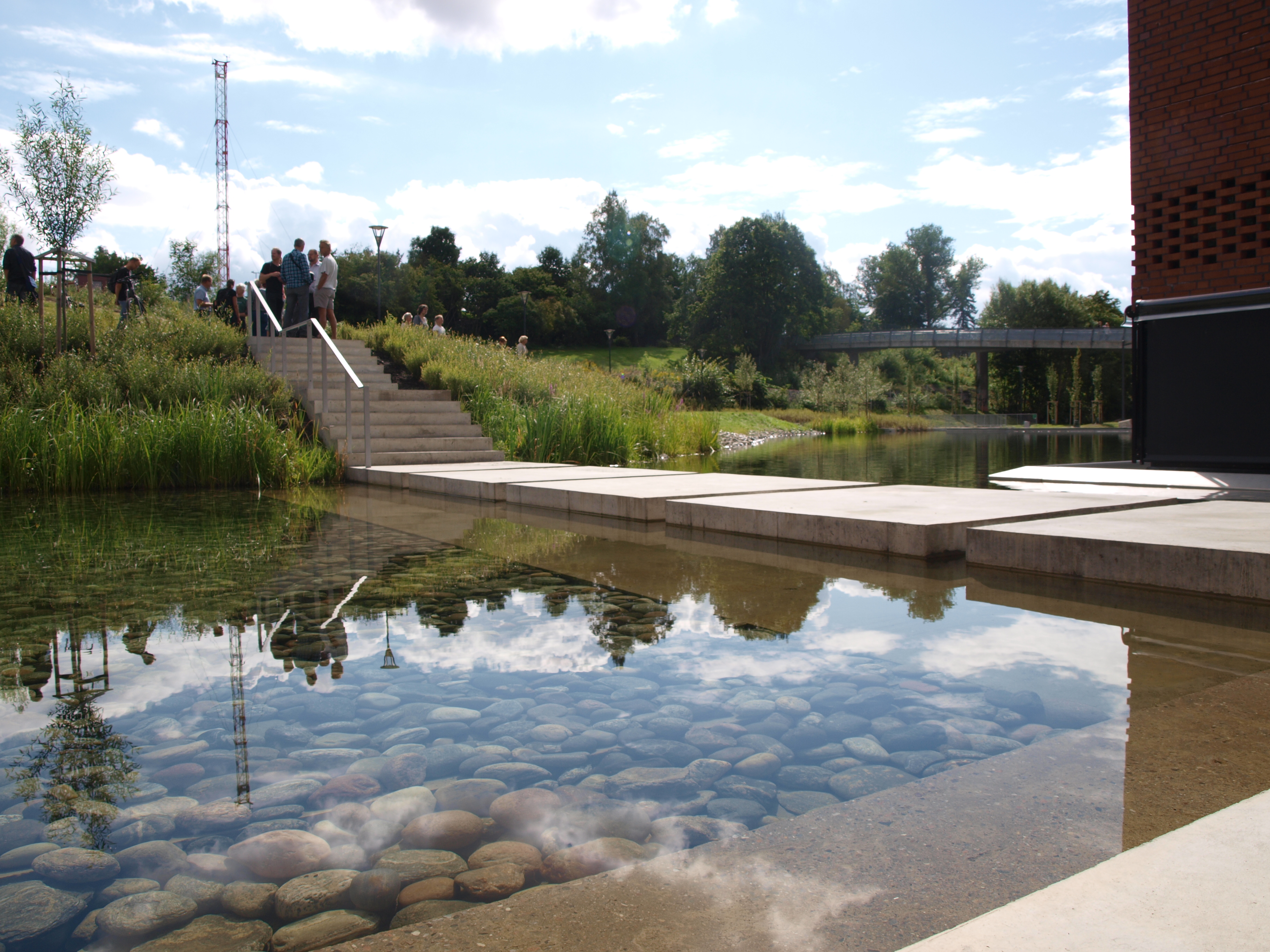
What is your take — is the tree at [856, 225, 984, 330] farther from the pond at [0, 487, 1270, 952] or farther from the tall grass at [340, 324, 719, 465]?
the pond at [0, 487, 1270, 952]

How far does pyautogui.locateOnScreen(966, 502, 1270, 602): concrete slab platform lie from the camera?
3.57 metres

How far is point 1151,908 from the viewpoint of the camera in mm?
1242

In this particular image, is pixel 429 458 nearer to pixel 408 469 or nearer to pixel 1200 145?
pixel 408 469

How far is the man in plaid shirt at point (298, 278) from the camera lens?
13.2m

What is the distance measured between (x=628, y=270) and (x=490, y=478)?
2443 inches

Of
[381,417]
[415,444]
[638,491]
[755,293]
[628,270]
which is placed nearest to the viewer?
[638,491]

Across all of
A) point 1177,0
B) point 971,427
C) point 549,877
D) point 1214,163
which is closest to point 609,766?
point 549,877

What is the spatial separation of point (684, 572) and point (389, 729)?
2.32 metres

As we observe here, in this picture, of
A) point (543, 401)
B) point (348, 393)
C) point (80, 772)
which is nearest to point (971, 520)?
point (80, 772)

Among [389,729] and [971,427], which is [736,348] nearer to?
[971,427]

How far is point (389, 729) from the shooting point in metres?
2.26

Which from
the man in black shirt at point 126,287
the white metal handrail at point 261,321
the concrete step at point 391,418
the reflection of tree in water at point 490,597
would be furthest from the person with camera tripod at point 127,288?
the reflection of tree in water at point 490,597

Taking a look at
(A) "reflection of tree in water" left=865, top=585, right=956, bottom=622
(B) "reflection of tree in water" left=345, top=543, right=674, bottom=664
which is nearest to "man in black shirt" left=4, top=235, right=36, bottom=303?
(B) "reflection of tree in water" left=345, top=543, right=674, bottom=664

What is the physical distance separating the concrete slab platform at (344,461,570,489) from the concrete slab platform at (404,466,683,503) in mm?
180
